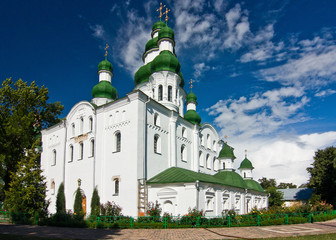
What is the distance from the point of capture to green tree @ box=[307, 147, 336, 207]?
28688mm

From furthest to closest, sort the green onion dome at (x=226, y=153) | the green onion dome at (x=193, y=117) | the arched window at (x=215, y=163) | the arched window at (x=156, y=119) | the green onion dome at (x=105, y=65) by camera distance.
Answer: the arched window at (x=215, y=163) < the green onion dome at (x=226, y=153) < the green onion dome at (x=193, y=117) < the green onion dome at (x=105, y=65) < the arched window at (x=156, y=119)

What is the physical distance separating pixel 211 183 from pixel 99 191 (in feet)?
25.5

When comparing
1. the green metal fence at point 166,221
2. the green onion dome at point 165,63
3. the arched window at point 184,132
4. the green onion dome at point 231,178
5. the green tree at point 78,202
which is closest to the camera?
the green metal fence at point 166,221

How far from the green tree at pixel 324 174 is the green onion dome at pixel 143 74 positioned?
66.3 feet

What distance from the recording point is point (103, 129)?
20.4 metres

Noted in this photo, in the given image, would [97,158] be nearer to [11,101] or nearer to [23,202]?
[23,202]

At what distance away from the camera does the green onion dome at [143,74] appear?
26.3 meters

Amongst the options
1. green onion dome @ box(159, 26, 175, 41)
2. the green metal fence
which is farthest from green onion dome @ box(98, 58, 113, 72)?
the green metal fence

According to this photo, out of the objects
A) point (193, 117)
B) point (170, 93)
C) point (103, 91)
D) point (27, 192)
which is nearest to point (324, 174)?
point (193, 117)

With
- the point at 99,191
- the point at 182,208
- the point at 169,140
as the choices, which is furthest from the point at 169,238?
the point at 169,140

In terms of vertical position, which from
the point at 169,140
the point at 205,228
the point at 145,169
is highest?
the point at 169,140

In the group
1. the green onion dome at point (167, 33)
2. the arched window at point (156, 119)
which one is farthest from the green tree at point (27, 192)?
the green onion dome at point (167, 33)

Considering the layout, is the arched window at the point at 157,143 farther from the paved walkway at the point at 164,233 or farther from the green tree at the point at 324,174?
the green tree at the point at 324,174

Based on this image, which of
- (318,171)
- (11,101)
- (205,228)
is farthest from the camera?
(318,171)
